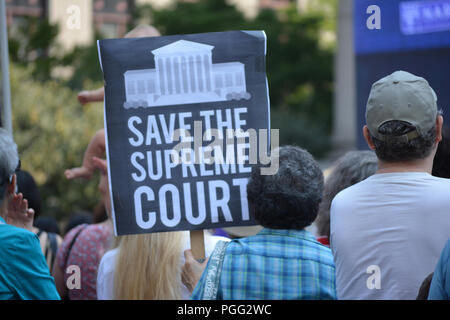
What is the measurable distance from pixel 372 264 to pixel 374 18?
50.1 inches

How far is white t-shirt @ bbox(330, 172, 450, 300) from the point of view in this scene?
2477 mm

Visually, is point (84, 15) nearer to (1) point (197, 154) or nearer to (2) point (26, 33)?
(2) point (26, 33)

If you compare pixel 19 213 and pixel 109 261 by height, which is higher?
pixel 19 213

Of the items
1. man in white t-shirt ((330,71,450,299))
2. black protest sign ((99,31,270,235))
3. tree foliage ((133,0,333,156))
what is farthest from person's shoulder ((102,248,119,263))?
tree foliage ((133,0,333,156))

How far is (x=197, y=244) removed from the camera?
113 inches

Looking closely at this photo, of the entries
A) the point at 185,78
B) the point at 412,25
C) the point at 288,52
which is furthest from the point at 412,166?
the point at 288,52

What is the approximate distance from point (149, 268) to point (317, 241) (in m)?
0.93

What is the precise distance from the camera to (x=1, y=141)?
2.66 metres

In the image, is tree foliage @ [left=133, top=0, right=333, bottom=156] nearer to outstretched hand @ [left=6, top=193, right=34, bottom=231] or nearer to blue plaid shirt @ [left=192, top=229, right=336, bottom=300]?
outstretched hand @ [left=6, top=193, right=34, bottom=231]

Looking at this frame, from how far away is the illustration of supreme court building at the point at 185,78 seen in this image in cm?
299

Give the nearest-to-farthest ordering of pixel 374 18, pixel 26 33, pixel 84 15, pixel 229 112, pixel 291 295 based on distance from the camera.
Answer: pixel 291 295 → pixel 229 112 → pixel 374 18 → pixel 26 33 → pixel 84 15

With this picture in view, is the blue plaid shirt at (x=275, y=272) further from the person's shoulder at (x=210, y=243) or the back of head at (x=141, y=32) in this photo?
the back of head at (x=141, y=32)

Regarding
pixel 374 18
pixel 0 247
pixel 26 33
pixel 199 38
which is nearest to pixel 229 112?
pixel 199 38

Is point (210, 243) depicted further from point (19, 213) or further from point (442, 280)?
point (442, 280)
